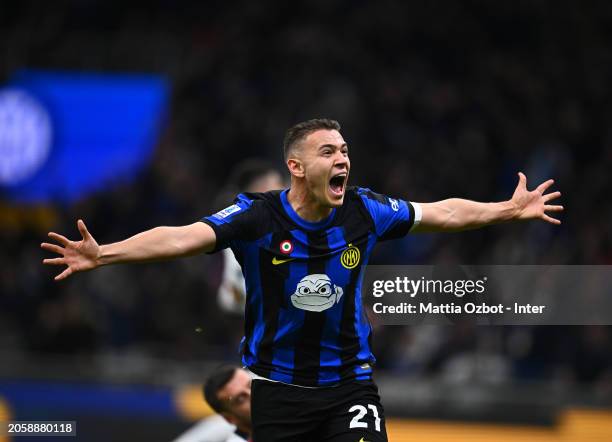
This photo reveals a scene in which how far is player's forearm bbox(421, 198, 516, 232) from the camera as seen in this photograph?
5988 millimetres

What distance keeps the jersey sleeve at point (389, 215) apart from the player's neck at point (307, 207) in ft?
0.80

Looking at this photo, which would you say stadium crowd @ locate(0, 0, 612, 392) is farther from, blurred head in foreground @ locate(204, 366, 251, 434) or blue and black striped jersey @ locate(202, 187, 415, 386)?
blue and black striped jersey @ locate(202, 187, 415, 386)

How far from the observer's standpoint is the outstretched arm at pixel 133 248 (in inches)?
205

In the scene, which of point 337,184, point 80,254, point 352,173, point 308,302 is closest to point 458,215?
point 337,184

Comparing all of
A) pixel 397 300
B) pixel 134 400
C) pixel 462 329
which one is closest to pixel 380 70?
pixel 462 329

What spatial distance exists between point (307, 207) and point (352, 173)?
6773 mm

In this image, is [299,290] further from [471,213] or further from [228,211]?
[471,213]

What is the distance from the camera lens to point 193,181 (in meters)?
13.6

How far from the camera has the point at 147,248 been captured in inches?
209

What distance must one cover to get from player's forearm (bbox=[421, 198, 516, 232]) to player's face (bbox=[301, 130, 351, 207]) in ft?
1.74

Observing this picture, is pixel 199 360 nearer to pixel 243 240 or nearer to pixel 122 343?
pixel 122 343

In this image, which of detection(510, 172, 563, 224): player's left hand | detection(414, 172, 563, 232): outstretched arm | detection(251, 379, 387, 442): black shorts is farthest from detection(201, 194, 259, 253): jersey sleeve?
detection(510, 172, 563, 224): player's left hand

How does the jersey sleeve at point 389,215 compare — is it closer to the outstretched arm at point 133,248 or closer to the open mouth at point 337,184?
the open mouth at point 337,184

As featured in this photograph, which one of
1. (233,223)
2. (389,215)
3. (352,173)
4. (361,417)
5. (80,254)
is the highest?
(352,173)
